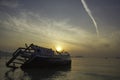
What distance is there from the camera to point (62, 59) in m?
48.7

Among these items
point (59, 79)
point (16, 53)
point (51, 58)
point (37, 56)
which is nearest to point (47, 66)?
point (51, 58)

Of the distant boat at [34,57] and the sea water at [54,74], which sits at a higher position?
the distant boat at [34,57]

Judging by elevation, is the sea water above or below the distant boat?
below

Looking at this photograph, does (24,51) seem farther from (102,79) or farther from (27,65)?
(102,79)

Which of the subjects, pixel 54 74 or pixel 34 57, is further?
pixel 34 57

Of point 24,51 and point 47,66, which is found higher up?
point 24,51

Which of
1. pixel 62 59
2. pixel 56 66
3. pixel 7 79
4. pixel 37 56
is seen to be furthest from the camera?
pixel 62 59

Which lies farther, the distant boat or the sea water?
the distant boat

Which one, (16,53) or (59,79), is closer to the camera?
(59,79)

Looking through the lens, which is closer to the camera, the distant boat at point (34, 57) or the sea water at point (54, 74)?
the sea water at point (54, 74)

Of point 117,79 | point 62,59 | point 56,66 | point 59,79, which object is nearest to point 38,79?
point 59,79

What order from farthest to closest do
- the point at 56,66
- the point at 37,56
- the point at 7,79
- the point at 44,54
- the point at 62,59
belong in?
the point at 62,59, the point at 56,66, the point at 44,54, the point at 37,56, the point at 7,79

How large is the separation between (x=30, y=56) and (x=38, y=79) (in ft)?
43.7

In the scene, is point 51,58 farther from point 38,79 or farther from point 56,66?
point 38,79
